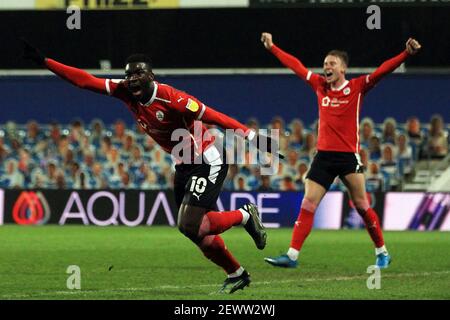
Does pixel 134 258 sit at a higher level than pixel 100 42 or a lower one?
lower

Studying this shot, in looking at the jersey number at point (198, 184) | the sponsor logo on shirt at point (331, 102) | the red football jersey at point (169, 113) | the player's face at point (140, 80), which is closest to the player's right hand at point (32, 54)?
the red football jersey at point (169, 113)

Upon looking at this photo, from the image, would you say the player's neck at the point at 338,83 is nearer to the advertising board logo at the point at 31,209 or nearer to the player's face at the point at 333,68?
the player's face at the point at 333,68

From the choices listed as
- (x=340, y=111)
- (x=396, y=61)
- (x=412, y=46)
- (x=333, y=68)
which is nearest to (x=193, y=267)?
(x=340, y=111)

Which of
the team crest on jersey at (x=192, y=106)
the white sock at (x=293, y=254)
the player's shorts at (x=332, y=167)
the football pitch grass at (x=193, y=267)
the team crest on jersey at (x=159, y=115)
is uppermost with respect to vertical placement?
the team crest on jersey at (x=192, y=106)

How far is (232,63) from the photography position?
21.3 meters

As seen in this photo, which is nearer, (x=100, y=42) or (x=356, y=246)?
(x=356, y=246)

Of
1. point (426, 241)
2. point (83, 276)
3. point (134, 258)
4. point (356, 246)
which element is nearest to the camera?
point (83, 276)

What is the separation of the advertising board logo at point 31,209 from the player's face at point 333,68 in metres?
10.3

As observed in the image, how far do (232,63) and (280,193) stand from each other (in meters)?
3.43

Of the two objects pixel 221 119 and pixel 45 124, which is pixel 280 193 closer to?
pixel 45 124

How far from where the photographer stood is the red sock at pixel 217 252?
29.5 ft
